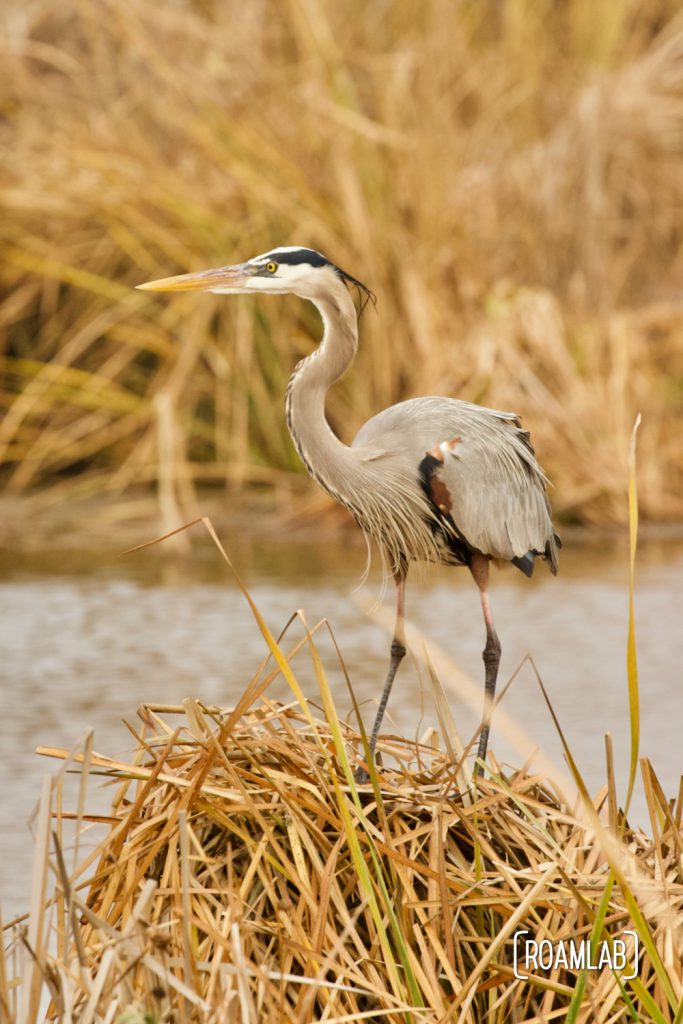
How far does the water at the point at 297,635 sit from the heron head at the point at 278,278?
1.38 m

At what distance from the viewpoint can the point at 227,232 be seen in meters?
10.6

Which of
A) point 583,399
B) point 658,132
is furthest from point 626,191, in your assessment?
point 583,399

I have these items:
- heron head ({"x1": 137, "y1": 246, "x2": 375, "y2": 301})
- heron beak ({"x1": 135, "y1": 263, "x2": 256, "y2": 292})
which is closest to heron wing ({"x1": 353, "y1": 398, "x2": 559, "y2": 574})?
heron head ({"x1": 137, "y1": 246, "x2": 375, "y2": 301})

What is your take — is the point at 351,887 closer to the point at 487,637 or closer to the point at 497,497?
the point at 487,637

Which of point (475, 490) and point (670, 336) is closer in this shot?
point (475, 490)

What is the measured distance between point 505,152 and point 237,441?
2794 mm

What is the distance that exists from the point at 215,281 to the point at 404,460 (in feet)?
2.11

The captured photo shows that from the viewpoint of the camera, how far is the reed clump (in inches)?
120

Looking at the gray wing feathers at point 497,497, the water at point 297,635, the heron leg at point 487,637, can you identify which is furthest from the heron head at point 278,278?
the water at point 297,635

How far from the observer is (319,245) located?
1056 cm

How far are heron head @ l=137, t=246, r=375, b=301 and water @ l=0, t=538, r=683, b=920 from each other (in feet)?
4.52

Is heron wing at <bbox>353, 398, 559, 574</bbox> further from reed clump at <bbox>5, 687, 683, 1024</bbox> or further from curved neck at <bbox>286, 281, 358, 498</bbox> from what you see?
reed clump at <bbox>5, 687, 683, 1024</bbox>

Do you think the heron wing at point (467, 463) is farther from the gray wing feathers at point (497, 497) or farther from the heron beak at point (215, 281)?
the heron beak at point (215, 281)

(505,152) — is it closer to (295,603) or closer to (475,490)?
(295,603)
